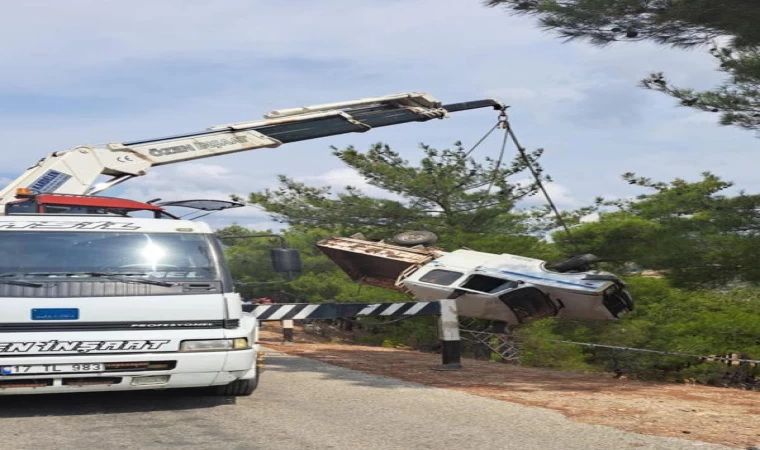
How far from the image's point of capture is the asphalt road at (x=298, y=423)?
6.14 meters

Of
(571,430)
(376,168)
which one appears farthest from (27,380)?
(376,168)

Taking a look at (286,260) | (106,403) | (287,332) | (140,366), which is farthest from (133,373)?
(287,332)

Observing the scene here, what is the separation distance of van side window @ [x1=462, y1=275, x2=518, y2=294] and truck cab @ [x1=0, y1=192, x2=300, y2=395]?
973cm

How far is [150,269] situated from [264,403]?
66.1 inches

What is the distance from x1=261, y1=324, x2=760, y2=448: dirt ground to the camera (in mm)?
6992

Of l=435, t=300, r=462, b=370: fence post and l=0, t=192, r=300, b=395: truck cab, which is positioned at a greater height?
l=0, t=192, r=300, b=395: truck cab

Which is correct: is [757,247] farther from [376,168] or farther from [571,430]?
[376,168]

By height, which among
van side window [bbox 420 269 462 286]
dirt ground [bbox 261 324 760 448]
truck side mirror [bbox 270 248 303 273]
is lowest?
dirt ground [bbox 261 324 760 448]

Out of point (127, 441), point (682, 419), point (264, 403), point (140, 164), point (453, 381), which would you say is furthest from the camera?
point (140, 164)

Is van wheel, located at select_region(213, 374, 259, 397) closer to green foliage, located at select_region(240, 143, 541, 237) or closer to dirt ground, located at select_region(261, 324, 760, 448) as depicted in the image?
dirt ground, located at select_region(261, 324, 760, 448)

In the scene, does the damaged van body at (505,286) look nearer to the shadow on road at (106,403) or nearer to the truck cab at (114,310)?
the shadow on road at (106,403)

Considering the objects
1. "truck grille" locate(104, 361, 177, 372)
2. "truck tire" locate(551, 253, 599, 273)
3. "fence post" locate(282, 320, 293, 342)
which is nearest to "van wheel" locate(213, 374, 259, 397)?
"truck grille" locate(104, 361, 177, 372)

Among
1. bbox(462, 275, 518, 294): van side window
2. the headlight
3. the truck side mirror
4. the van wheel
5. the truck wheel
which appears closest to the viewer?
the headlight

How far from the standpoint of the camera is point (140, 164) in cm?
1382
